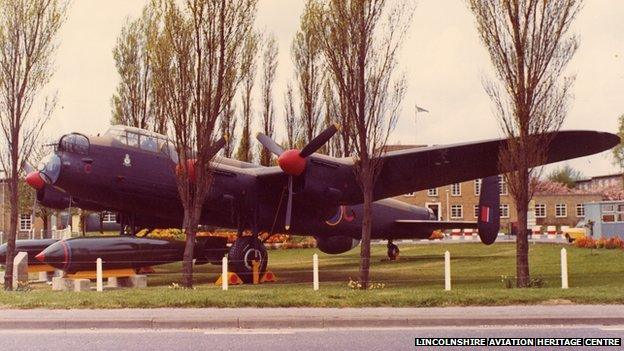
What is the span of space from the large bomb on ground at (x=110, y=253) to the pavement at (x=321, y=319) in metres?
11.0

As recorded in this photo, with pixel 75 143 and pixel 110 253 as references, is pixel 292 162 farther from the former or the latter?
pixel 110 253

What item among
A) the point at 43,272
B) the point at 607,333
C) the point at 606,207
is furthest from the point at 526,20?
the point at 606,207

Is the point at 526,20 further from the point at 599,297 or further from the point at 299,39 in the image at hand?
the point at 299,39

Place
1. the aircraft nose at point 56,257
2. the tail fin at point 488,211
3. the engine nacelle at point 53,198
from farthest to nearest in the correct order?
the tail fin at point 488,211
the engine nacelle at point 53,198
the aircraft nose at point 56,257

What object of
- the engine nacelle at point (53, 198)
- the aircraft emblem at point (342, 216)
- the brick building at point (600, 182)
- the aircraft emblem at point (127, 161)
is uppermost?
the brick building at point (600, 182)

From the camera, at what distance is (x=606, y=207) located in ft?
136

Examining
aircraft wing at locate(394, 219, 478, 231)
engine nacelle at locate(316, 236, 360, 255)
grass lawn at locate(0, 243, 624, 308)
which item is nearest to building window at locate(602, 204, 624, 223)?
grass lawn at locate(0, 243, 624, 308)

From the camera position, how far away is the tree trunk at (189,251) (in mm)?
19188

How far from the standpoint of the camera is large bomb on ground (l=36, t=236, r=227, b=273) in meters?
23.3

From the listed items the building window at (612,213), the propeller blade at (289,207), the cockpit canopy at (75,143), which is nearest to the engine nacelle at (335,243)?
the propeller blade at (289,207)

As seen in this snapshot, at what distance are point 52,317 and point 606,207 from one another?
36800mm

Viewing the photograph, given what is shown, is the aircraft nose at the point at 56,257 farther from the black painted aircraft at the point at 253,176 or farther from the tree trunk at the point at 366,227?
the tree trunk at the point at 366,227

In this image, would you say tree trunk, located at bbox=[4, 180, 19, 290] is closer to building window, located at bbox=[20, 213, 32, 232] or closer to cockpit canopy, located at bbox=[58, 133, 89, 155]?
cockpit canopy, located at bbox=[58, 133, 89, 155]

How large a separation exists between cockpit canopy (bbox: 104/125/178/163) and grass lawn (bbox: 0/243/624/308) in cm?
467
